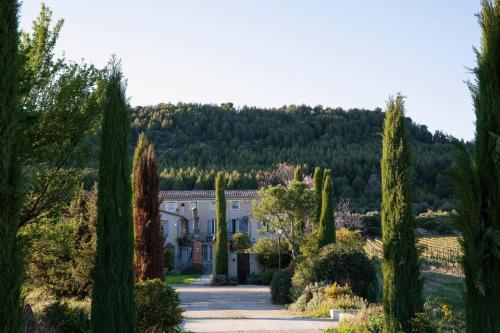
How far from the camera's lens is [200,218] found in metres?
46.4

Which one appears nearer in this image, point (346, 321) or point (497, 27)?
point (497, 27)

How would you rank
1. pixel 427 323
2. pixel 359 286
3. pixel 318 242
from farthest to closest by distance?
pixel 318 242 < pixel 359 286 < pixel 427 323

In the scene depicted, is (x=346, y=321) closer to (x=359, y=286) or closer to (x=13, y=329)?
(x=359, y=286)

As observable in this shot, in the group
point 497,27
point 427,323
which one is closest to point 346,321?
point 427,323

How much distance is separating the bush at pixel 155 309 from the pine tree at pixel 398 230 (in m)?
3.99

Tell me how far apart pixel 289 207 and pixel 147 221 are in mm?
12914

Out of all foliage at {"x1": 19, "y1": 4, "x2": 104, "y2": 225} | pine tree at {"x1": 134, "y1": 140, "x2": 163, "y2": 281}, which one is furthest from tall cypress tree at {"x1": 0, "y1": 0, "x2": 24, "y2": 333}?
pine tree at {"x1": 134, "y1": 140, "x2": 163, "y2": 281}

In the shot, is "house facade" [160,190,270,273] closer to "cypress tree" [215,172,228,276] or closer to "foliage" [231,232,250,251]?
"foliage" [231,232,250,251]

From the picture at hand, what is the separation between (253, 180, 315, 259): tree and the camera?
24.6 metres

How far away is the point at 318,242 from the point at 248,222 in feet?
72.5

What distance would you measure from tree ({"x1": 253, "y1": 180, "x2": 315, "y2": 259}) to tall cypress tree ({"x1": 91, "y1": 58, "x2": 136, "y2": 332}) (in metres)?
16.8

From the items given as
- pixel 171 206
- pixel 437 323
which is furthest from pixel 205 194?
pixel 437 323

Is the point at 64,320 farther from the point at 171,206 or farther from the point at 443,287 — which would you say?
the point at 171,206

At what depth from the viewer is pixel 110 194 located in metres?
7.79
